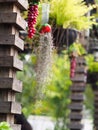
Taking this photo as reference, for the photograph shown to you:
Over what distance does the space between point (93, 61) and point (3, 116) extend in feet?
19.2

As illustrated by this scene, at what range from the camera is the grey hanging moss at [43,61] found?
546 cm

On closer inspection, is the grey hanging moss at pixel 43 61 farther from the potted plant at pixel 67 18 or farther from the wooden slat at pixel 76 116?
the wooden slat at pixel 76 116

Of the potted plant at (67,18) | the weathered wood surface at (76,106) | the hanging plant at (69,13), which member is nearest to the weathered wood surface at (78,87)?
the weathered wood surface at (76,106)

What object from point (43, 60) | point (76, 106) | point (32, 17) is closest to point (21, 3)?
point (32, 17)

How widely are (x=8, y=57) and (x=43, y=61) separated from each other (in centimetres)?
69

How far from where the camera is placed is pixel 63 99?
20250 millimetres

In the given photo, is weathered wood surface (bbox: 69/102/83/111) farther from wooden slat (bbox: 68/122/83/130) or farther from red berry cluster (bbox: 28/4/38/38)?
red berry cluster (bbox: 28/4/38/38)

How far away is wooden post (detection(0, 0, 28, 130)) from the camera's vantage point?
4.92 metres

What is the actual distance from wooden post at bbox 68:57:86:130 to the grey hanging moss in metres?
4.35

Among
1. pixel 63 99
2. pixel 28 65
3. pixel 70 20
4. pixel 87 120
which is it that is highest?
pixel 70 20

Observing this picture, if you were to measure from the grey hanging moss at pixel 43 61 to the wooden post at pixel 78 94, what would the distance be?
435 cm

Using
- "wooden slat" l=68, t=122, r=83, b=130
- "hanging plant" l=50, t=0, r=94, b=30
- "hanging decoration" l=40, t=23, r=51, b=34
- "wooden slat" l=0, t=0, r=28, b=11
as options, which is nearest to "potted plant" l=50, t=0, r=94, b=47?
"hanging plant" l=50, t=0, r=94, b=30

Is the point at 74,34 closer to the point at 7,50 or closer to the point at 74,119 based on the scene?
the point at 7,50

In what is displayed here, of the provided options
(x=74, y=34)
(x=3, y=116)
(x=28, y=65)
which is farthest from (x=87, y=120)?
(x=3, y=116)
